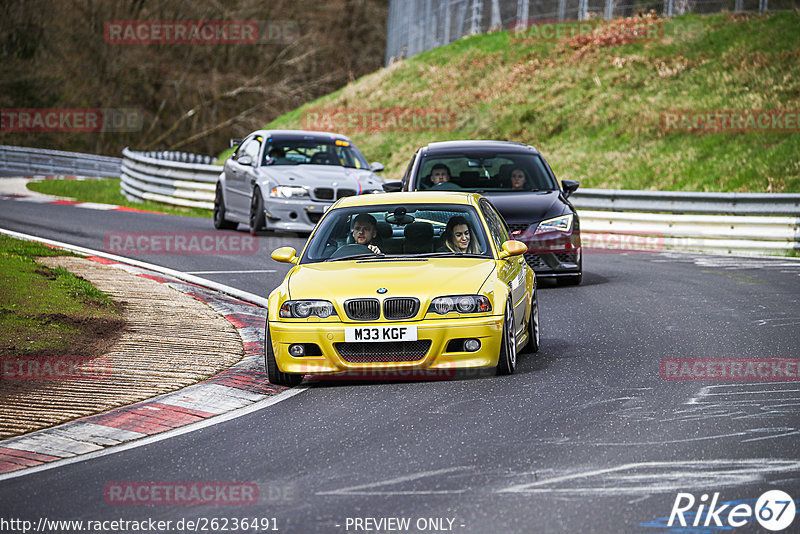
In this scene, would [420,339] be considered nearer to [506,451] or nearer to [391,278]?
[391,278]

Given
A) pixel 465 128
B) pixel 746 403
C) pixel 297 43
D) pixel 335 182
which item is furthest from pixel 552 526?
pixel 297 43

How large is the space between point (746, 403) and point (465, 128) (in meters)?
29.7

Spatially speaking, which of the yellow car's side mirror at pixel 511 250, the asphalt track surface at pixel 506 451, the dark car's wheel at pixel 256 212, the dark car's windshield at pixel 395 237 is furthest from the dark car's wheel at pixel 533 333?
the dark car's wheel at pixel 256 212

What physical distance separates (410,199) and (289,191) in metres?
9.79

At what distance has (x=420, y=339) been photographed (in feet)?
28.5

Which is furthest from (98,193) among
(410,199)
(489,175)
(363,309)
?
(363,309)

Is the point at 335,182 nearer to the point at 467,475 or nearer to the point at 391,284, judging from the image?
the point at 391,284

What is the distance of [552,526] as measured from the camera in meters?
5.41

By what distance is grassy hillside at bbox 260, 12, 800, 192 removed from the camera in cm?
2753

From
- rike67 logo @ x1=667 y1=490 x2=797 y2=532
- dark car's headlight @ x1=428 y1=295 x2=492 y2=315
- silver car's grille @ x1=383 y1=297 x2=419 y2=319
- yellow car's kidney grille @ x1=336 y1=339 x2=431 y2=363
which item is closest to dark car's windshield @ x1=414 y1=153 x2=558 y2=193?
dark car's headlight @ x1=428 y1=295 x2=492 y2=315

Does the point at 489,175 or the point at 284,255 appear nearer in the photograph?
the point at 284,255

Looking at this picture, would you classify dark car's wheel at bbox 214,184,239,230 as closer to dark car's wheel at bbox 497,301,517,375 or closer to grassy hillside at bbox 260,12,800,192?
grassy hillside at bbox 260,12,800,192

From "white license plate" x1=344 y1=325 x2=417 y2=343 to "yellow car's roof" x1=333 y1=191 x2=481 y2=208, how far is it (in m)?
1.75

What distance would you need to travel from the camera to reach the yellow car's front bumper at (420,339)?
871cm
